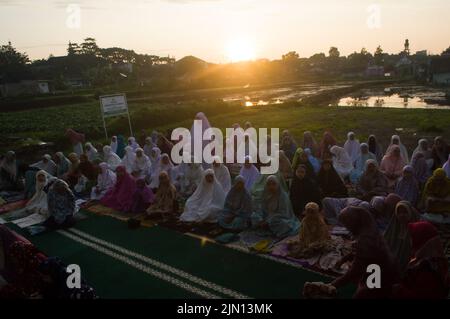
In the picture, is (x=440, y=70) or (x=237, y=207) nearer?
(x=237, y=207)

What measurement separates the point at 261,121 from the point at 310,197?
1166cm

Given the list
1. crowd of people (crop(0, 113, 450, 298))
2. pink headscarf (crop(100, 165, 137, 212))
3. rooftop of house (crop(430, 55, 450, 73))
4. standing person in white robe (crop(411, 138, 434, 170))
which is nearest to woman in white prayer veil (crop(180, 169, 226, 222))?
crowd of people (crop(0, 113, 450, 298))

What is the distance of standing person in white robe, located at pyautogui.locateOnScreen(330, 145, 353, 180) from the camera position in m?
7.65

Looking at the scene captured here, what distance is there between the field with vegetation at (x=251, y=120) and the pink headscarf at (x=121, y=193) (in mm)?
6469

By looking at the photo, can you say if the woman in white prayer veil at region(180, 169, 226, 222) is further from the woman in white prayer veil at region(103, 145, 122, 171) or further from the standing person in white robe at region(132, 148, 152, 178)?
the woman in white prayer veil at region(103, 145, 122, 171)

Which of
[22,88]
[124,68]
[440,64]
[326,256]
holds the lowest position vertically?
[326,256]

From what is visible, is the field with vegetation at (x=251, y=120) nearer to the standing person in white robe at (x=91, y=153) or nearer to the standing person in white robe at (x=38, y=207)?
the standing person in white robe at (x=91, y=153)

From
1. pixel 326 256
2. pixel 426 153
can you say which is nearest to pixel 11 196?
pixel 326 256

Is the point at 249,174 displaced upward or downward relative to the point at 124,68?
downward

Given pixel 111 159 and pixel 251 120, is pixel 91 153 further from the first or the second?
pixel 251 120

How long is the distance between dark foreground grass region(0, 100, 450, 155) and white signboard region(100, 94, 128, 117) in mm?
2887

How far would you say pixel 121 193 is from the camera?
22.9ft

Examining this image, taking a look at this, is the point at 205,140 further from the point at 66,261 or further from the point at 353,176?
the point at 66,261
